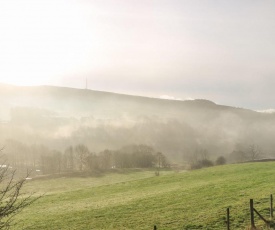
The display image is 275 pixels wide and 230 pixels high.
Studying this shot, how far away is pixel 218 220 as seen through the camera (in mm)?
32281

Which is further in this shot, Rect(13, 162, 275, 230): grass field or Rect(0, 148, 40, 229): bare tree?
Rect(13, 162, 275, 230): grass field

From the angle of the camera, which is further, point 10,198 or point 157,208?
point 157,208

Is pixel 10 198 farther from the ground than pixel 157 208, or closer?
farther from the ground

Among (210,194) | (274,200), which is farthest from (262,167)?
(274,200)

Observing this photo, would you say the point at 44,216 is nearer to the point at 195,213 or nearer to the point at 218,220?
the point at 195,213

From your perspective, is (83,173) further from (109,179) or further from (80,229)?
(80,229)

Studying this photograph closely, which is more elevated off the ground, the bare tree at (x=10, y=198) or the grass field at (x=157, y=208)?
the bare tree at (x=10, y=198)

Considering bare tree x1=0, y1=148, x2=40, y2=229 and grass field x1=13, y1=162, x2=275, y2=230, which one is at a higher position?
bare tree x1=0, y1=148, x2=40, y2=229

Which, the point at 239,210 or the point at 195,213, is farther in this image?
the point at 195,213

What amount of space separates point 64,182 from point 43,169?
93.8 meters

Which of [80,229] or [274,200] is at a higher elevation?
[274,200]

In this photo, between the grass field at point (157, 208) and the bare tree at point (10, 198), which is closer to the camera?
the bare tree at point (10, 198)

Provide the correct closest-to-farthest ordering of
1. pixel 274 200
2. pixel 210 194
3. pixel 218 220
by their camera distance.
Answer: pixel 218 220, pixel 274 200, pixel 210 194

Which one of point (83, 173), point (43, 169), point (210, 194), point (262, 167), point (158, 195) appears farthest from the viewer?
point (43, 169)
